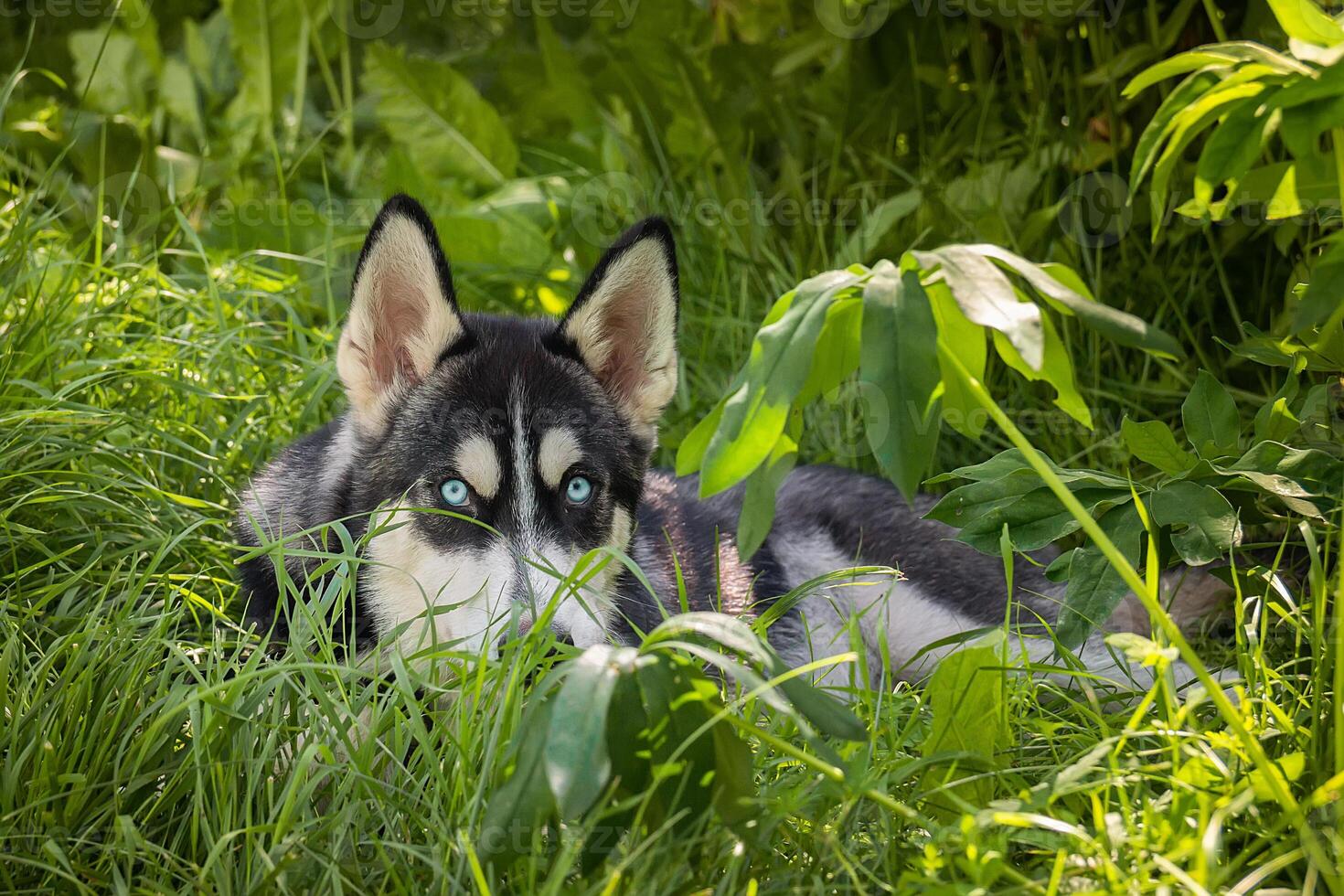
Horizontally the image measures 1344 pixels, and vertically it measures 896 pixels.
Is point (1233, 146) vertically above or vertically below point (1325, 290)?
above

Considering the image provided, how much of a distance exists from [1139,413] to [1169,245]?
2.17ft

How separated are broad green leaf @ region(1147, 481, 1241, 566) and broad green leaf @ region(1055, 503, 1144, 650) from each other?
0.06 m

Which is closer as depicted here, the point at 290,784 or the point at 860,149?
the point at 290,784

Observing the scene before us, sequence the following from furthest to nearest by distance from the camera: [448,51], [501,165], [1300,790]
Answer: [448,51] → [501,165] → [1300,790]

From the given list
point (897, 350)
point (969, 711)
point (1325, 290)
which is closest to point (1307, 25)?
point (1325, 290)

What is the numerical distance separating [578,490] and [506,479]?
20 cm

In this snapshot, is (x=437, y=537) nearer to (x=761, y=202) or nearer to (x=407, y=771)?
(x=407, y=771)

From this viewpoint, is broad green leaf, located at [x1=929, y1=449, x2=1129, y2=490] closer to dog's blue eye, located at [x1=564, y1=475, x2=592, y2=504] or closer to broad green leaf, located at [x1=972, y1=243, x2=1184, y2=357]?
broad green leaf, located at [x1=972, y1=243, x2=1184, y2=357]

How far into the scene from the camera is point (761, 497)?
6.07ft

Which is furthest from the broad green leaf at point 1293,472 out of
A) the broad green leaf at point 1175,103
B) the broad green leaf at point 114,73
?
the broad green leaf at point 114,73

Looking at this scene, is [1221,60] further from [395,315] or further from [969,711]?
[395,315]

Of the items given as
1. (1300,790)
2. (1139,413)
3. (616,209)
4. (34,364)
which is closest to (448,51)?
(616,209)

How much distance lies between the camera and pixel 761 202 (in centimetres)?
510

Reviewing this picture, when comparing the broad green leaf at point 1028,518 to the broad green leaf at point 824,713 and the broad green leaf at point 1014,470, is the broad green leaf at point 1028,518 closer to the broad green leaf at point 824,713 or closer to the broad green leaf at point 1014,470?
the broad green leaf at point 1014,470
